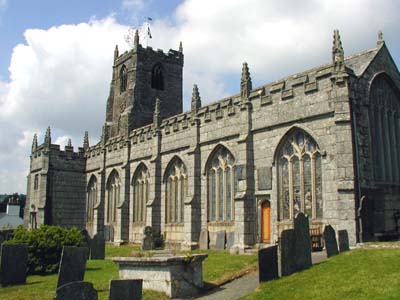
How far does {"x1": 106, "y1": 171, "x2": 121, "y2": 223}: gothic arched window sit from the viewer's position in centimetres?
3425

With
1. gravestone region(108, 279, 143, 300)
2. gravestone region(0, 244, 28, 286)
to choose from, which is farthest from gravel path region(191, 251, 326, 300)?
gravestone region(0, 244, 28, 286)

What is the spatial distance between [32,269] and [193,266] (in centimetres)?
788

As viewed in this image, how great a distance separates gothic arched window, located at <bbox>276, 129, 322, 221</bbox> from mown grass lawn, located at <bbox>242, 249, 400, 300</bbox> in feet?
16.9

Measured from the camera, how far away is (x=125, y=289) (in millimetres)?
9500

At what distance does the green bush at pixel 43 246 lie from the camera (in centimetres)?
1741

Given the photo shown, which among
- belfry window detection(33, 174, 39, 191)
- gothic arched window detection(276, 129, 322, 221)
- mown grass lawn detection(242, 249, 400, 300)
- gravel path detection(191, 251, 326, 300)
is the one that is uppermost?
belfry window detection(33, 174, 39, 191)

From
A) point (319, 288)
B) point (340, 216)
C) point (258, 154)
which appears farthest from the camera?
point (258, 154)

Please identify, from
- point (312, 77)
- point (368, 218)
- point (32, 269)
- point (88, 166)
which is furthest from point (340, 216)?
point (88, 166)

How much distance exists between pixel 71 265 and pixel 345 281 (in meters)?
7.20

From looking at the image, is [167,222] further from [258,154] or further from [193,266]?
[193,266]

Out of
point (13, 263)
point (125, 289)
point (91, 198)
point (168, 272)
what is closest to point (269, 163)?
point (168, 272)

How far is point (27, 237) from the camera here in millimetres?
17781

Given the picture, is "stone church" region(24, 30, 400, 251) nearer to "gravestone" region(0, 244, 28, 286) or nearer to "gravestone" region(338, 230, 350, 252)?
"gravestone" region(338, 230, 350, 252)

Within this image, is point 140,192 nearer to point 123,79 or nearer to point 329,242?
point 123,79
